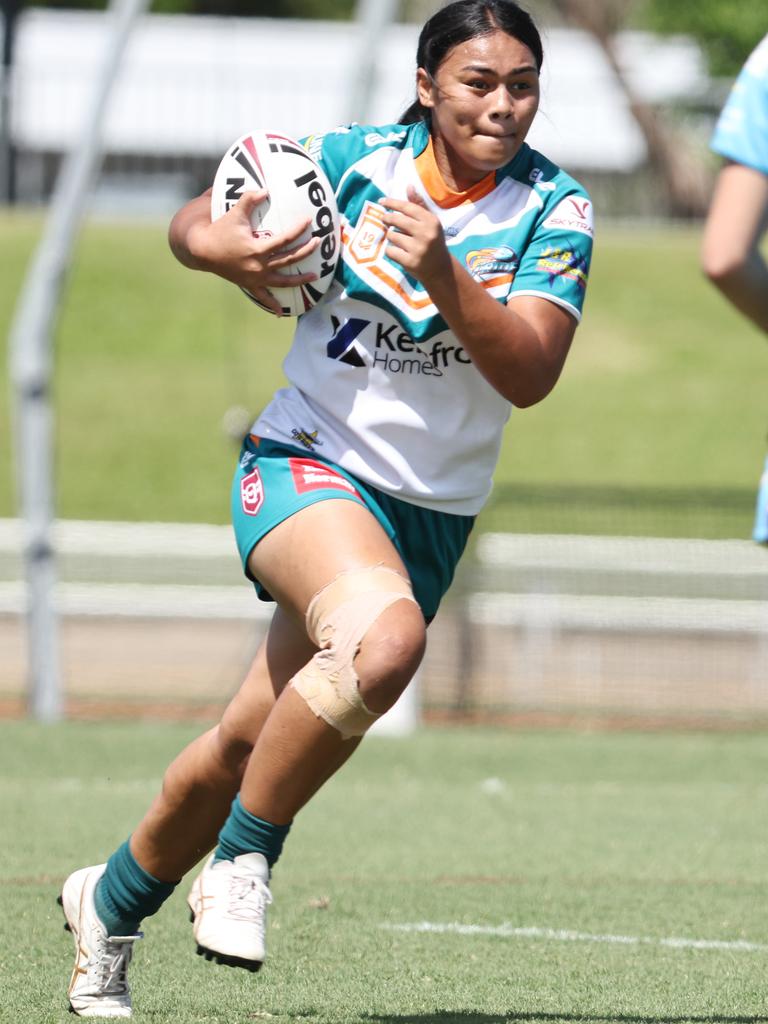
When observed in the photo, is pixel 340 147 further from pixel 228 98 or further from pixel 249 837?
pixel 228 98

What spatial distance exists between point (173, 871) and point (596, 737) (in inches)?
309

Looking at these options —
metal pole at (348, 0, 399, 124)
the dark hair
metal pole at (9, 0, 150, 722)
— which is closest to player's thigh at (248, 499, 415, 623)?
the dark hair

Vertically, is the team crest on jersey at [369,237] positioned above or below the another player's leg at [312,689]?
above

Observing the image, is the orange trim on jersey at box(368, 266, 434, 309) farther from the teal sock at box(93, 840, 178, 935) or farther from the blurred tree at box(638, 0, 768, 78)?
the blurred tree at box(638, 0, 768, 78)

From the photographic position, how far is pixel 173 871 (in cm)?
423

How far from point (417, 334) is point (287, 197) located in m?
0.43

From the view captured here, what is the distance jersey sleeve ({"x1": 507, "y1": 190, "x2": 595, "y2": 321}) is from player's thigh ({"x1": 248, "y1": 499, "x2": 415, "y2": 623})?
618 mm

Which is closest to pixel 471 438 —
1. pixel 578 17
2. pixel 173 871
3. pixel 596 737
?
pixel 173 871

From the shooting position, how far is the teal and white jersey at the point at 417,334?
4094 mm

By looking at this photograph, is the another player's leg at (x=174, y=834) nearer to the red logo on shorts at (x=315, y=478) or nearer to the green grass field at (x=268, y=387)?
the red logo on shorts at (x=315, y=478)

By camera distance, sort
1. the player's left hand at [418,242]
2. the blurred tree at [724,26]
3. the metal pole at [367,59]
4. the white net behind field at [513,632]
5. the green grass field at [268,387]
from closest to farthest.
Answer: the player's left hand at [418,242] < the metal pole at [367,59] < the white net behind field at [513,632] < the green grass field at [268,387] < the blurred tree at [724,26]

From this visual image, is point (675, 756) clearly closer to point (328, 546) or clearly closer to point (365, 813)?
point (365, 813)

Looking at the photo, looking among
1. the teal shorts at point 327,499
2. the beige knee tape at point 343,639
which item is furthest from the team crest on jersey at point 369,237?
the beige knee tape at point 343,639

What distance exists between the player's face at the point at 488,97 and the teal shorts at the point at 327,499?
0.80 metres
